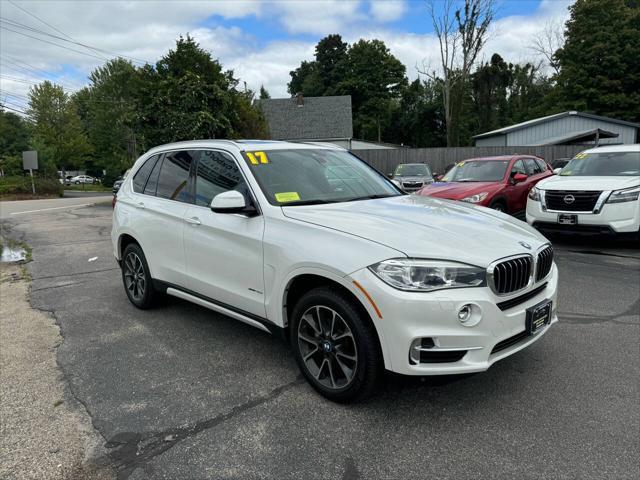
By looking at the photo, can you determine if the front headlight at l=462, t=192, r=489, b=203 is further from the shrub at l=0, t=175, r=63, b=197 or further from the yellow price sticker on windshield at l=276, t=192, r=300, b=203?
the shrub at l=0, t=175, r=63, b=197

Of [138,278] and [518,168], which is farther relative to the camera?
[518,168]

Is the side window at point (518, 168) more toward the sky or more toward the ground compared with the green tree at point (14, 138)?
more toward the ground

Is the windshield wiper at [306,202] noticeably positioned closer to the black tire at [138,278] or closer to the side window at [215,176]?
the side window at [215,176]

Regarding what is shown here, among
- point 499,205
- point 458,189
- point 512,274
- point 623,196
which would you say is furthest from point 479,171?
point 512,274

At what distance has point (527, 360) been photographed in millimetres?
3791

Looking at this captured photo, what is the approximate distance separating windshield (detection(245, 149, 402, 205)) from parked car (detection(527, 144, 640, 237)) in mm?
4836

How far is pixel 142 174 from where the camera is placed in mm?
5328

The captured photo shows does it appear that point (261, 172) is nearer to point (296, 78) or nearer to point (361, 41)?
point (361, 41)

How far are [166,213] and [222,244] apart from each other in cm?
106

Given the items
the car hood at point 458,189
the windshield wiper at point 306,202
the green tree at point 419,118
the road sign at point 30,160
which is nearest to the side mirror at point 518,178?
the car hood at point 458,189

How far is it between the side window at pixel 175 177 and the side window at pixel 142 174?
0.97 ft

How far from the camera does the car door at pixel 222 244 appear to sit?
3.58 meters

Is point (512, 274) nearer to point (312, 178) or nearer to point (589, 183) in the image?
point (312, 178)

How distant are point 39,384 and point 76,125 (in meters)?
53.9
